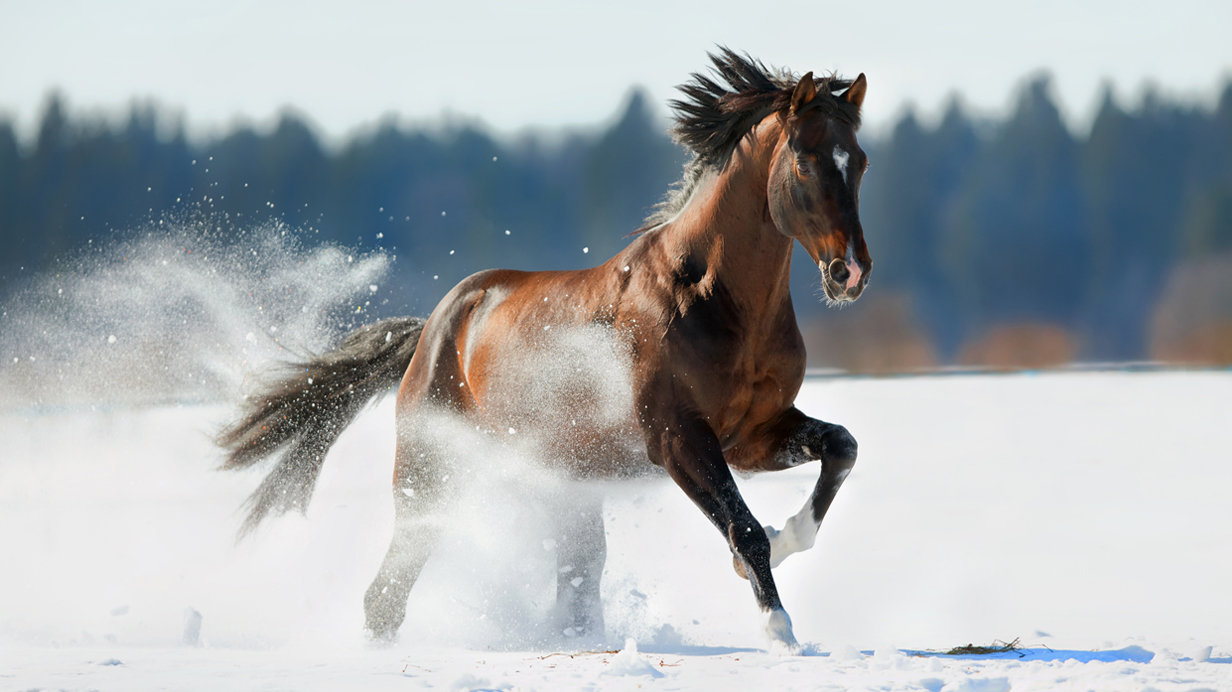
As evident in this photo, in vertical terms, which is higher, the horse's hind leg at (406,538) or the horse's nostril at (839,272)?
the horse's nostril at (839,272)

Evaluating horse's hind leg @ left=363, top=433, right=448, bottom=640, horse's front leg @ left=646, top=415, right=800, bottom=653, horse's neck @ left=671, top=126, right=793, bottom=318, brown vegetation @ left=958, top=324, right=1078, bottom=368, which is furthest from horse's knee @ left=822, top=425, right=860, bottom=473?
brown vegetation @ left=958, top=324, right=1078, bottom=368

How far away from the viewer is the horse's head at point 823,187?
3660 millimetres

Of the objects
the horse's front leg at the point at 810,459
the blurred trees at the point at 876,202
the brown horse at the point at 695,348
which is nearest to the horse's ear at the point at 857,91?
the brown horse at the point at 695,348

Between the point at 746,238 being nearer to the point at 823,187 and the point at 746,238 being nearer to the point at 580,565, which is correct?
the point at 823,187

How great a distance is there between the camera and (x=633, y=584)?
17.8 feet

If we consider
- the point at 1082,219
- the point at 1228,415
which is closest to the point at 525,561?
the point at 1228,415

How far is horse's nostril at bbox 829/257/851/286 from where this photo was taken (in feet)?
11.9

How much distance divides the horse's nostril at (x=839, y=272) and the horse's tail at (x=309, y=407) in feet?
9.92

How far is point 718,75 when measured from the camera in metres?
4.52

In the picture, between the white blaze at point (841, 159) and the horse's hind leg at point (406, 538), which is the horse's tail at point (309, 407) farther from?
the white blaze at point (841, 159)

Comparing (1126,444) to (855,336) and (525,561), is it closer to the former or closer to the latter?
(525,561)

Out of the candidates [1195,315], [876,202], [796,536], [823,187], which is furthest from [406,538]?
[876,202]

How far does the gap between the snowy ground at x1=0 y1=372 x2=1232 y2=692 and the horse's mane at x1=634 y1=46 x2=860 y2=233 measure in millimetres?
1445

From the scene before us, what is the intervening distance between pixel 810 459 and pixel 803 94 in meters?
1.44
